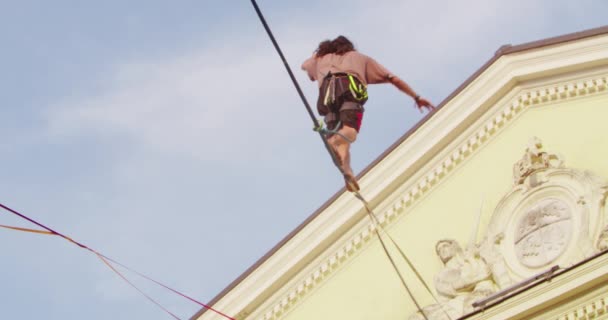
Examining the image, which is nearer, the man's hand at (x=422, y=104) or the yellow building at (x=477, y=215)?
the man's hand at (x=422, y=104)

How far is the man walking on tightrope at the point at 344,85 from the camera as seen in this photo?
15.3 m

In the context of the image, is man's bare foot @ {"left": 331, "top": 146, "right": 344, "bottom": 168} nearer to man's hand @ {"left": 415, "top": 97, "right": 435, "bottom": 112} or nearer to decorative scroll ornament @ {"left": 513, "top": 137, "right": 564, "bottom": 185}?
man's hand @ {"left": 415, "top": 97, "right": 435, "bottom": 112}

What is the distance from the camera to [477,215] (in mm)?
19828

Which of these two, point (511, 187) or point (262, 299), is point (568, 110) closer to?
point (511, 187)

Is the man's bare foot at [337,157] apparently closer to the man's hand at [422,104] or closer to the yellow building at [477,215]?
the man's hand at [422,104]

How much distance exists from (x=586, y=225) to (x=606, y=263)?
3.40ft

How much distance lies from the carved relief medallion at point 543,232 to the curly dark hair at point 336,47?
4.28 metres

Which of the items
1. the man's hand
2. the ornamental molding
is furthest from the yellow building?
the man's hand

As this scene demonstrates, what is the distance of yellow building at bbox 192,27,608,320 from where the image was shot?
739 inches

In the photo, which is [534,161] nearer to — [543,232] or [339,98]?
[543,232]

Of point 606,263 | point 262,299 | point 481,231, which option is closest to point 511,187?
point 481,231

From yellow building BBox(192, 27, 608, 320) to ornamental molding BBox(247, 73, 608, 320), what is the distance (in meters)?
0.01

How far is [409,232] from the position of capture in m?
20.4

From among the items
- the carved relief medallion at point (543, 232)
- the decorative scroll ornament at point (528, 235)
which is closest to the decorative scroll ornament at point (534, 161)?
the decorative scroll ornament at point (528, 235)
